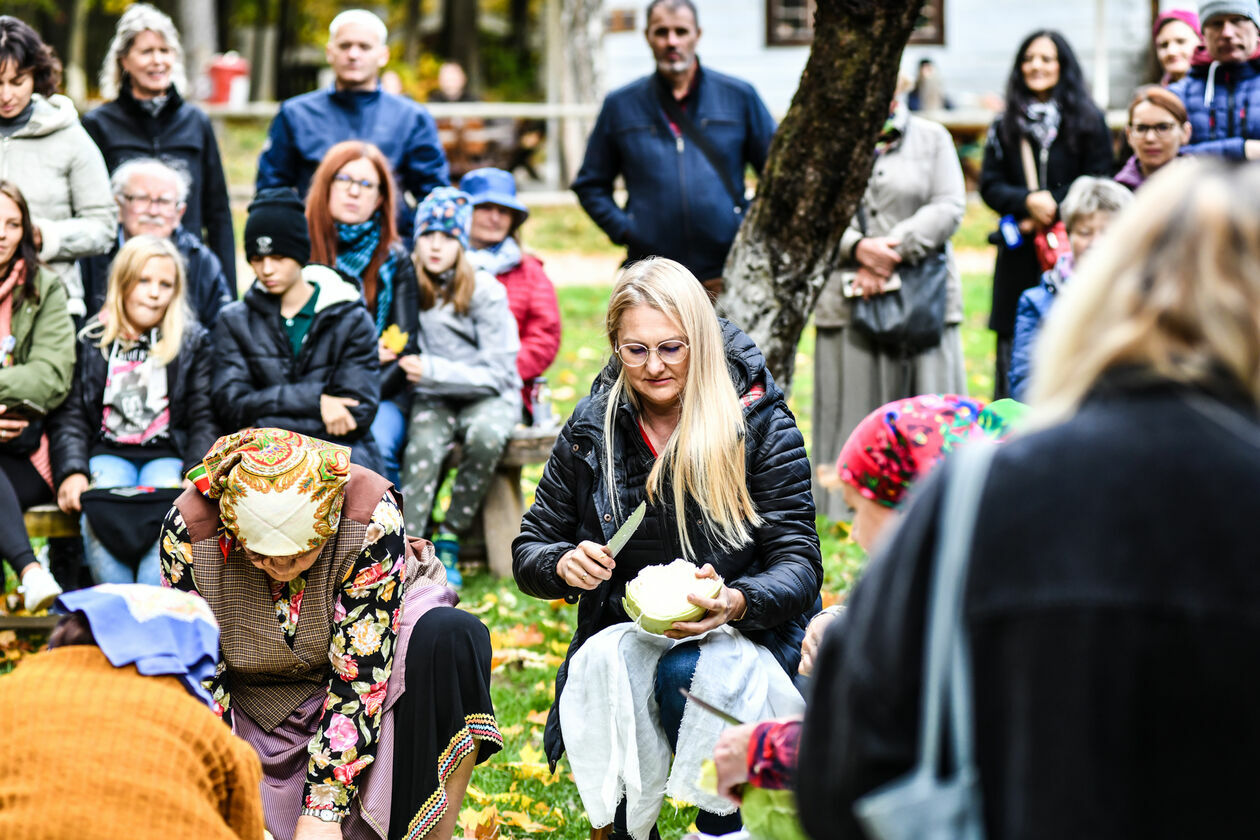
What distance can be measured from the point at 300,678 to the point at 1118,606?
255cm

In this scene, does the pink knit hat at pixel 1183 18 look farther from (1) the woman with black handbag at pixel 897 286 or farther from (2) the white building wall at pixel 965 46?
(2) the white building wall at pixel 965 46

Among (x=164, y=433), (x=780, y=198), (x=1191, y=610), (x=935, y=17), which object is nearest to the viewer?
(x=1191, y=610)

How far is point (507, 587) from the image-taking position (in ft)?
20.0

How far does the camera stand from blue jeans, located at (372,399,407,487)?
593 cm

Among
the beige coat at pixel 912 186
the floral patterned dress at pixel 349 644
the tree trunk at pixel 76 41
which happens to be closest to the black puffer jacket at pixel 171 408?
the floral patterned dress at pixel 349 644

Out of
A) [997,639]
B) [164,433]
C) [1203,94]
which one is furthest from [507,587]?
[997,639]

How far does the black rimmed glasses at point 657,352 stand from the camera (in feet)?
12.2

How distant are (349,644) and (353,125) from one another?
3.88 metres

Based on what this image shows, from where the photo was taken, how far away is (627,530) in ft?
12.1

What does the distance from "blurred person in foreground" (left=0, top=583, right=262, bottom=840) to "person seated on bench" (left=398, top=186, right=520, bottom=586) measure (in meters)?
3.35

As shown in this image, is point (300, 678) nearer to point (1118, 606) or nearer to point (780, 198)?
point (1118, 606)

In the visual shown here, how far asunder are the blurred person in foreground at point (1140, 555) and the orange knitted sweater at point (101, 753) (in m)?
1.49

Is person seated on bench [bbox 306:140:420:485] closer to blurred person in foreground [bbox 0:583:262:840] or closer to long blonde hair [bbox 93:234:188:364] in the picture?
long blonde hair [bbox 93:234:188:364]

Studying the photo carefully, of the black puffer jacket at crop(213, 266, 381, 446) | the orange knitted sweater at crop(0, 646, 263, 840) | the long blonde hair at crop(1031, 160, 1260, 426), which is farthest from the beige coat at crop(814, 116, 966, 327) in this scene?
the long blonde hair at crop(1031, 160, 1260, 426)
